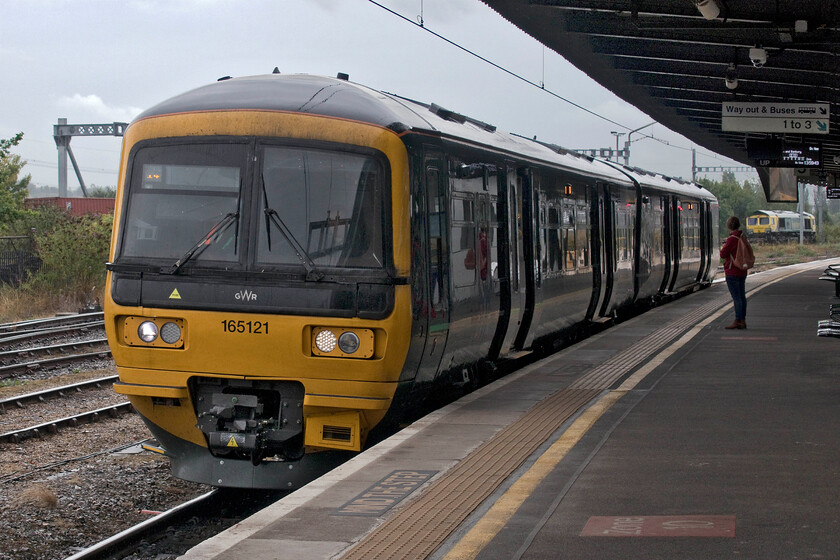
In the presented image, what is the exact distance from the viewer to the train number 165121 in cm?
761

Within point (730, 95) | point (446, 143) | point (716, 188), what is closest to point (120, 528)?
point (446, 143)

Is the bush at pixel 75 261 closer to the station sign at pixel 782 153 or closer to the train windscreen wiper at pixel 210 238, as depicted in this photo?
the station sign at pixel 782 153

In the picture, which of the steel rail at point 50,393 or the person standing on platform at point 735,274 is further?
the person standing on platform at point 735,274

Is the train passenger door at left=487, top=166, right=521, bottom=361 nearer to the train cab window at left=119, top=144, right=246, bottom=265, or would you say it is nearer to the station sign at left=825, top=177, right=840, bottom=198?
the train cab window at left=119, top=144, right=246, bottom=265

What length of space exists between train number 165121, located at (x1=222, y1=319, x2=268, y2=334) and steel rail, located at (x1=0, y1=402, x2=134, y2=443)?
4.04 metres

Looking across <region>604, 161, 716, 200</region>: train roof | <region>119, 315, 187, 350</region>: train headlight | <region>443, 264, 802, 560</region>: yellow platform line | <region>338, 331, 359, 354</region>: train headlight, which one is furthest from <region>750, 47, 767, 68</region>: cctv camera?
<region>119, 315, 187, 350</region>: train headlight

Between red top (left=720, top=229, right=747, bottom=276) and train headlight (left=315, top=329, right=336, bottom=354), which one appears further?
red top (left=720, top=229, right=747, bottom=276)

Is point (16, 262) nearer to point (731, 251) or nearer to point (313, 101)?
point (731, 251)

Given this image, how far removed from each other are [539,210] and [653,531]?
7.39 m

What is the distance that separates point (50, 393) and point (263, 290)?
22.1 feet

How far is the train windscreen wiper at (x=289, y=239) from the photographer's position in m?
7.54

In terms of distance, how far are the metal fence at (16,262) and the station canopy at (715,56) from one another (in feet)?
64.5

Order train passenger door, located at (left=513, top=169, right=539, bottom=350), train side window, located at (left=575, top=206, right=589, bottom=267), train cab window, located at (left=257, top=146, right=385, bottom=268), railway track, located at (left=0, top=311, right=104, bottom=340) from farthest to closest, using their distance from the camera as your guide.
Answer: railway track, located at (left=0, top=311, right=104, bottom=340) → train side window, located at (left=575, top=206, right=589, bottom=267) → train passenger door, located at (left=513, top=169, right=539, bottom=350) → train cab window, located at (left=257, top=146, right=385, bottom=268)

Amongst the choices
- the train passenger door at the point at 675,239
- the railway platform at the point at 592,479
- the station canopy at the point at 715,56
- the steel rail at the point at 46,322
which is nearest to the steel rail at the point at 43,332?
the steel rail at the point at 46,322
